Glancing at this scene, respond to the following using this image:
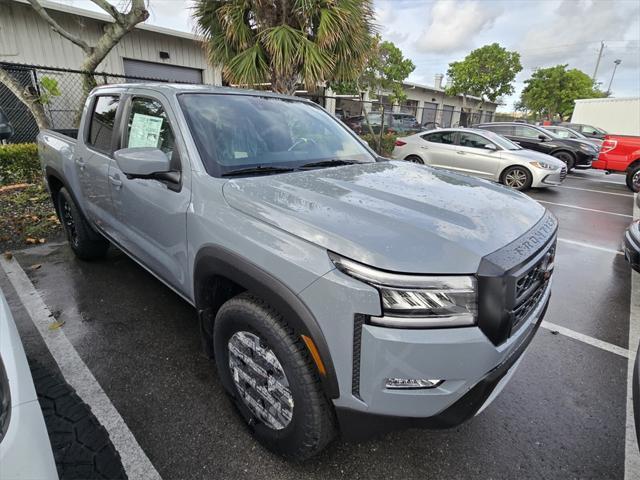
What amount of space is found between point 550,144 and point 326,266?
13.9 metres

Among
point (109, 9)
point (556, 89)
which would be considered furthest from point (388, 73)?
point (556, 89)

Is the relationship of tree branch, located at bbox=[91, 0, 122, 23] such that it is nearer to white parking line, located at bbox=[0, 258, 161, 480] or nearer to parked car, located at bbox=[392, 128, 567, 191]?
white parking line, located at bbox=[0, 258, 161, 480]

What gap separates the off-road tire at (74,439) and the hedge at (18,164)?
7.25m

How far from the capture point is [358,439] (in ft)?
4.97

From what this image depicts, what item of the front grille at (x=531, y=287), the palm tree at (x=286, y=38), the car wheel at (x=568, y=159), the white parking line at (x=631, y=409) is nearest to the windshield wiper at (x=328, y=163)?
the front grille at (x=531, y=287)

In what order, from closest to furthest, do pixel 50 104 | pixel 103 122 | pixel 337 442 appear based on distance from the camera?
pixel 337 442 < pixel 103 122 < pixel 50 104

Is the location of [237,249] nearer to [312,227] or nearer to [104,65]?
[312,227]

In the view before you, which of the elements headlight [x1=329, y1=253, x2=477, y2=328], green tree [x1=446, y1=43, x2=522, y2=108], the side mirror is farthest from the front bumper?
green tree [x1=446, y1=43, x2=522, y2=108]

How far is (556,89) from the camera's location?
37688mm

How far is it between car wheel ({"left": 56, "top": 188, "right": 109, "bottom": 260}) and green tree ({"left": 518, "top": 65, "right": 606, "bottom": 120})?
45.0m

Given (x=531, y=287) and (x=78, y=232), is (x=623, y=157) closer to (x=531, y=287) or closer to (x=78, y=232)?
(x=531, y=287)

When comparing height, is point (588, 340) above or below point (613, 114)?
below

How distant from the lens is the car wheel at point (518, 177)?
8805mm

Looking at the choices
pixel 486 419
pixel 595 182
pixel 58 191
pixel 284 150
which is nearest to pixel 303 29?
pixel 58 191
